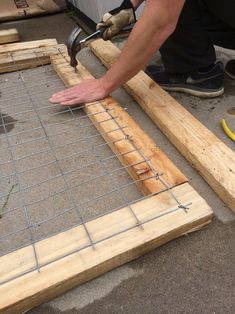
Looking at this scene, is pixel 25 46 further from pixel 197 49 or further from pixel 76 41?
pixel 197 49

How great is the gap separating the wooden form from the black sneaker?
622 mm

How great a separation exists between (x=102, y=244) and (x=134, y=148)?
1.35 ft

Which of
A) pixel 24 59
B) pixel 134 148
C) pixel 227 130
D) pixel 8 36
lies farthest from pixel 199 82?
pixel 8 36

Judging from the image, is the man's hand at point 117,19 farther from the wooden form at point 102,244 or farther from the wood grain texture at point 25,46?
the wooden form at point 102,244

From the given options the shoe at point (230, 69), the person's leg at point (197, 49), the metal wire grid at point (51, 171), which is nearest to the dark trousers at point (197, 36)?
the person's leg at point (197, 49)

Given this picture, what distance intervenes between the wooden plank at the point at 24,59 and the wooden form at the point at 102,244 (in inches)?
44.4

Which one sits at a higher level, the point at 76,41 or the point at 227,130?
the point at 76,41

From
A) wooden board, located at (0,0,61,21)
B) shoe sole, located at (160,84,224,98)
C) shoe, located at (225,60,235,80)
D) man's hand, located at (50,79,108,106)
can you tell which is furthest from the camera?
wooden board, located at (0,0,61,21)

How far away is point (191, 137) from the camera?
1.21 meters

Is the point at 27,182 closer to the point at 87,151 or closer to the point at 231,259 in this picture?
the point at 87,151

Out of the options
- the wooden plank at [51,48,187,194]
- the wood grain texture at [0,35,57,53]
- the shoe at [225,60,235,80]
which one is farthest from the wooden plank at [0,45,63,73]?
the shoe at [225,60,235,80]

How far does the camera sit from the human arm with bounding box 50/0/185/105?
1085 millimetres

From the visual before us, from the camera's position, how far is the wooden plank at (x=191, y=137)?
3.44 feet

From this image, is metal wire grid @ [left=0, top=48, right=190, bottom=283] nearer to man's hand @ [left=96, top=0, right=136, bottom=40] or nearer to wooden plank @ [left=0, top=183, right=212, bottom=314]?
wooden plank @ [left=0, top=183, right=212, bottom=314]
